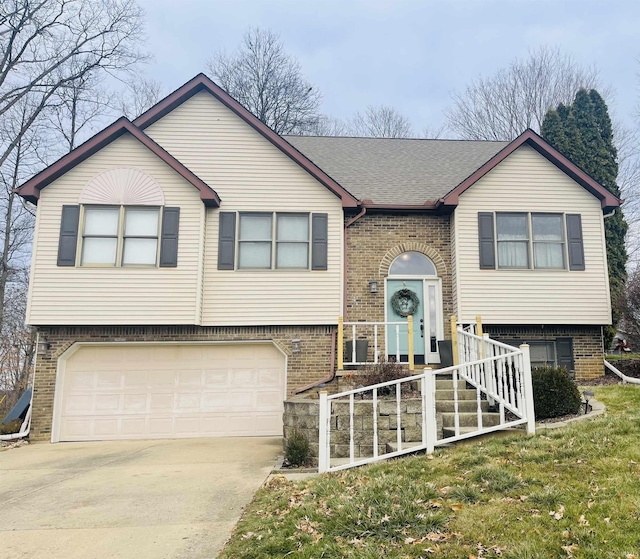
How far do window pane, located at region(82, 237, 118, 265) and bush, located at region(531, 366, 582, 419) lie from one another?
8.62 m

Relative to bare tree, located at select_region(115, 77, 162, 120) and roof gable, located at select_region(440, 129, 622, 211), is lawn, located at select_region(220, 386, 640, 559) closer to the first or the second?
roof gable, located at select_region(440, 129, 622, 211)

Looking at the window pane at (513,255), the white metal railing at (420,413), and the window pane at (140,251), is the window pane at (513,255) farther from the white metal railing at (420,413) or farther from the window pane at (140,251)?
the window pane at (140,251)

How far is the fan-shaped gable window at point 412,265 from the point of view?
1119 centimetres

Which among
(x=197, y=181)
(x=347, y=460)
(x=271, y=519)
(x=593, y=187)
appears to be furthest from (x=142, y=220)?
(x=593, y=187)

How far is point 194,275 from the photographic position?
33.1 feet

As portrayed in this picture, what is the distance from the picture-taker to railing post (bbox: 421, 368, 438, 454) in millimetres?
5840

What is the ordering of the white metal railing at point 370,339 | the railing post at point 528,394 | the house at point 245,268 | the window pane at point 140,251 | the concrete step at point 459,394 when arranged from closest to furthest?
the railing post at point 528,394 < the concrete step at point 459,394 < the white metal railing at point 370,339 < the house at point 245,268 < the window pane at point 140,251

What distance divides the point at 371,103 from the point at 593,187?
76.1 feet

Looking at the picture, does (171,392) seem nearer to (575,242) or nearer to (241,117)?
(241,117)

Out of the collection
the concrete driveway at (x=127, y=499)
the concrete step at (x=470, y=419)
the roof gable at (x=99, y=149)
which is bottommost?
the concrete driveway at (x=127, y=499)

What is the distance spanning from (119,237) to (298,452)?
21.1 ft

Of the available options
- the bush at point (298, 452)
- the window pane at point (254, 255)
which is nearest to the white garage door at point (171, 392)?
the window pane at point (254, 255)

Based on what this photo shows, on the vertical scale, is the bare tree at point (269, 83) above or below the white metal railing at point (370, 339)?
above

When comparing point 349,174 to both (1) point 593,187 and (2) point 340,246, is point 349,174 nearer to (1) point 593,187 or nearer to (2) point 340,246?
(2) point 340,246
